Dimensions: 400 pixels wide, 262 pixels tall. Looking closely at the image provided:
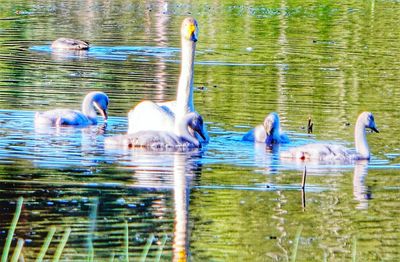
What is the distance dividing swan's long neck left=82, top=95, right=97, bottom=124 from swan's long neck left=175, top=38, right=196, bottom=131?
1803mm

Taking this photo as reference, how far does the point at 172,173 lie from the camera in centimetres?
1318

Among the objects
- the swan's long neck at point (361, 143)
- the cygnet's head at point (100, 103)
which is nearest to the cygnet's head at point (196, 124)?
the swan's long neck at point (361, 143)

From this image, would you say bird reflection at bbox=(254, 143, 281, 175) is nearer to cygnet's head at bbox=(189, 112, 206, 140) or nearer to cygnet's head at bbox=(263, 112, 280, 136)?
cygnet's head at bbox=(263, 112, 280, 136)

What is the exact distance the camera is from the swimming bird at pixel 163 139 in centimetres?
1506

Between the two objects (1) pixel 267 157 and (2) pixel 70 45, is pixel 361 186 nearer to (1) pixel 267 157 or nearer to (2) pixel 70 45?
(1) pixel 267 157

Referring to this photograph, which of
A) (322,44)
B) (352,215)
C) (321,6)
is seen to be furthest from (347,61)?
(321,6)

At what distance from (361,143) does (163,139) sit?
2.39m

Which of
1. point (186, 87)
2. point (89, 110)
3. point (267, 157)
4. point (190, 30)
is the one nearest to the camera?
point (267, 157)

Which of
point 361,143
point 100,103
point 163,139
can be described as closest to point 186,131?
point 163,139

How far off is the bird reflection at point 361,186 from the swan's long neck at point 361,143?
128mm

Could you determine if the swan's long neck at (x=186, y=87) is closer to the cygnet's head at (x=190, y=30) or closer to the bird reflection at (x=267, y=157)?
the cygnet's head at (x=190, y=30)

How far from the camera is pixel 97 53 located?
2883 cm

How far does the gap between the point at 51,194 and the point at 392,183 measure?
3.60 meters

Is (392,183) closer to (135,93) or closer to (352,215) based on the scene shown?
(352,215)
